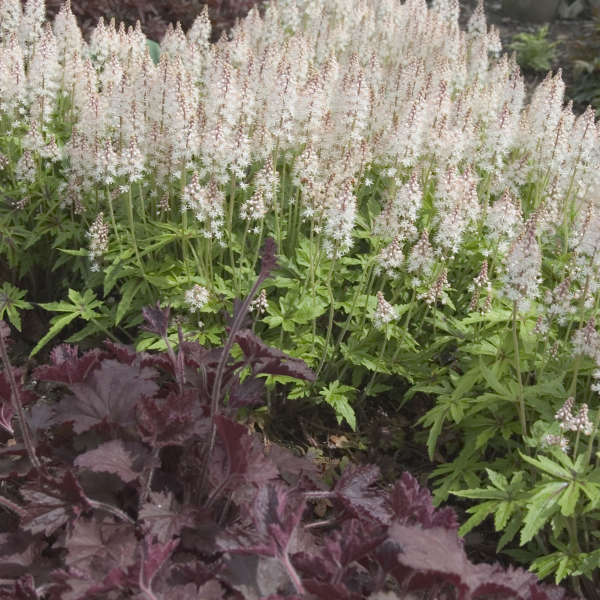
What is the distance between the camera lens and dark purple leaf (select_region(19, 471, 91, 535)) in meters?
2.32

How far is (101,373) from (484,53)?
208 inches

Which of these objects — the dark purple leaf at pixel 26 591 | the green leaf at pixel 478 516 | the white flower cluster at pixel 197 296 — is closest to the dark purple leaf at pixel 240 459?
the dark purple leaf at pixel 26 591

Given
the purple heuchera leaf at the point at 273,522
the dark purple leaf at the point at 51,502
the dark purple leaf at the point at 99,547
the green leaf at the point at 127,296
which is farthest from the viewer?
the green leaf at the point at 127,296

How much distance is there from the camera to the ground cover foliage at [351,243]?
3.46 meters

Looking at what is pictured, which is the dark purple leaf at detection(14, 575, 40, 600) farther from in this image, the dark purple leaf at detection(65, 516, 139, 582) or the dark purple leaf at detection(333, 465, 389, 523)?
the dark purple leaf at detection(333, 465, 389, 523)

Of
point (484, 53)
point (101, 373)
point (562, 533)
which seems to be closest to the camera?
point (101, 373)

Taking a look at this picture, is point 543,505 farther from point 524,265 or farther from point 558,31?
point 558,31

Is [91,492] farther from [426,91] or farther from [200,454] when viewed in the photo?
[426,91]

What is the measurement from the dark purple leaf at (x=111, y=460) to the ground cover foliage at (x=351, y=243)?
69 cm

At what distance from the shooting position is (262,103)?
4.65 meters

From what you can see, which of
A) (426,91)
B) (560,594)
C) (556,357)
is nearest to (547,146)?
(426,91)

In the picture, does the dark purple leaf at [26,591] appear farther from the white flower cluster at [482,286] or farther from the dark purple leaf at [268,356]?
the white flower cluster at [482,286]

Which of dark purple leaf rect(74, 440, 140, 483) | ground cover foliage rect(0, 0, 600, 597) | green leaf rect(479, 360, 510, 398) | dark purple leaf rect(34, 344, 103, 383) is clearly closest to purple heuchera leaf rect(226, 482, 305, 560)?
dark purple leaf rect(74, 440, 140, 483)

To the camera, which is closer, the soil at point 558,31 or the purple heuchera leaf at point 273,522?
the purple heuchera leaf at point 273,522
